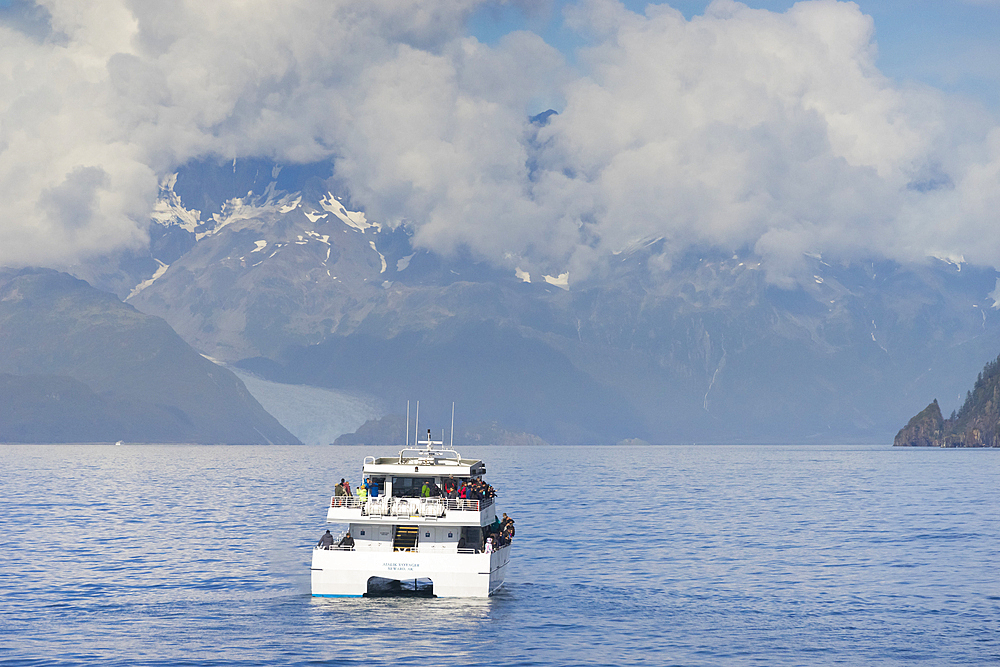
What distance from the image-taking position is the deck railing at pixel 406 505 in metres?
68.8

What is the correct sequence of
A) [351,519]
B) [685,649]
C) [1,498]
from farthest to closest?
1. [1,498]
2. [351,519]
3. [685,649]

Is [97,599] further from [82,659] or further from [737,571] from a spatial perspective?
[737,571]

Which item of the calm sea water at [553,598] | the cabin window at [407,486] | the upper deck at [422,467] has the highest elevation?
the upper deck at [422,467]

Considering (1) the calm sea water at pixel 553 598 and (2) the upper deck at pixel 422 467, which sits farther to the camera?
(2) the upper deck at pixel 422 467

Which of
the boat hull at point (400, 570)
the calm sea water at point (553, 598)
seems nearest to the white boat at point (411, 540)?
the boat hull at point (400, 570)

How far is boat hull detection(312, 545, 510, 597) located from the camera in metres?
66.0

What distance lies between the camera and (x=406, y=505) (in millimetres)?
69062

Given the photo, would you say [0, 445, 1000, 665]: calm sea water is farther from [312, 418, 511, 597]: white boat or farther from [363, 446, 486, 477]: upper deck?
[363, 446, 486, 477]: upper deck

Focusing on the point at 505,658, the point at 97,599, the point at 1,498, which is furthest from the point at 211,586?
the point at 1,498

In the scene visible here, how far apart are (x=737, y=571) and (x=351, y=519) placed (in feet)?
109

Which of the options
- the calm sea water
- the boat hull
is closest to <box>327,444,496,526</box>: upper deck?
the boat hull

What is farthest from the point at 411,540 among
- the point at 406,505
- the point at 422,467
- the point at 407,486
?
the point at 422,467

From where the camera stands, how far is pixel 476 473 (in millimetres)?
73375

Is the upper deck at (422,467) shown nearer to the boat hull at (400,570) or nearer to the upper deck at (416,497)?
the upper deck at (416,497)
